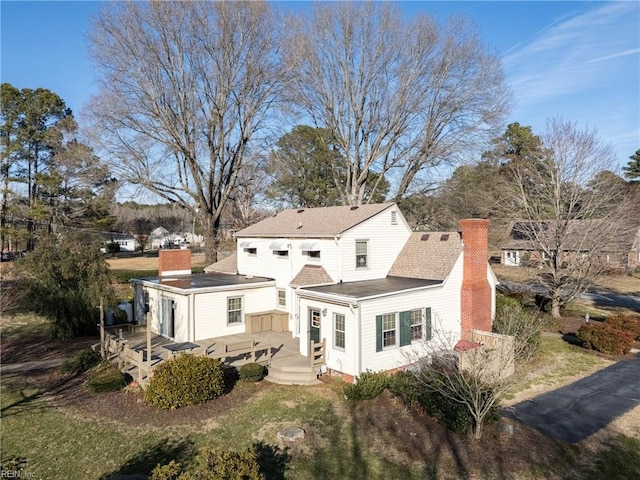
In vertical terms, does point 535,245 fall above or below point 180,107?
below

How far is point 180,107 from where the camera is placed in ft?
95.6

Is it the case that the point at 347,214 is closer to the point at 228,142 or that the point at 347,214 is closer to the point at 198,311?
the point at 198,311

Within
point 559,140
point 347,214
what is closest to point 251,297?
point 347,214

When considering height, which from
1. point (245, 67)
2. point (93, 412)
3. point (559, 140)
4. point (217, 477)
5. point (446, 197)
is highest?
point (245, 67)

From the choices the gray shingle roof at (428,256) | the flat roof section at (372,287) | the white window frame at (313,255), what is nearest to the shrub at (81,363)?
the flat roof section at (372,287)

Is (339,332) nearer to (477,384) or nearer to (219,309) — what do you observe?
(477,384)

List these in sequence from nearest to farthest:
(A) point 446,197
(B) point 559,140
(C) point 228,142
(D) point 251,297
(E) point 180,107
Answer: (D) point 251,297, (B) point 559,140, (E) point 180,107, (C) point 228,142, (A) point 446,197

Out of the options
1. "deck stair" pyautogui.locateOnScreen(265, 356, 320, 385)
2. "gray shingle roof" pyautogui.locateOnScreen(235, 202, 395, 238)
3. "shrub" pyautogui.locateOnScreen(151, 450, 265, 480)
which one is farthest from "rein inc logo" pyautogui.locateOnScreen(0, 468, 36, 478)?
"gray shingle roof" pyautogui.locateOnScreen(235, 202, 395, 238)

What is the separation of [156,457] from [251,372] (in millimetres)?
5277

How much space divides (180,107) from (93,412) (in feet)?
72.5

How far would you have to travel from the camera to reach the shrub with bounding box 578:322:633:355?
63.6 feet

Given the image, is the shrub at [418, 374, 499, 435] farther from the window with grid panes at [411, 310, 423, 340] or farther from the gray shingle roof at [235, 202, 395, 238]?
the gray shingle roof at [235, 202, 395, 238]

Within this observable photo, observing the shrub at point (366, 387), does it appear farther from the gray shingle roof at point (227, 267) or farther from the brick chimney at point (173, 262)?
the brick chimney at point (173, 262)

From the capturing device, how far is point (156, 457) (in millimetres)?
10039
